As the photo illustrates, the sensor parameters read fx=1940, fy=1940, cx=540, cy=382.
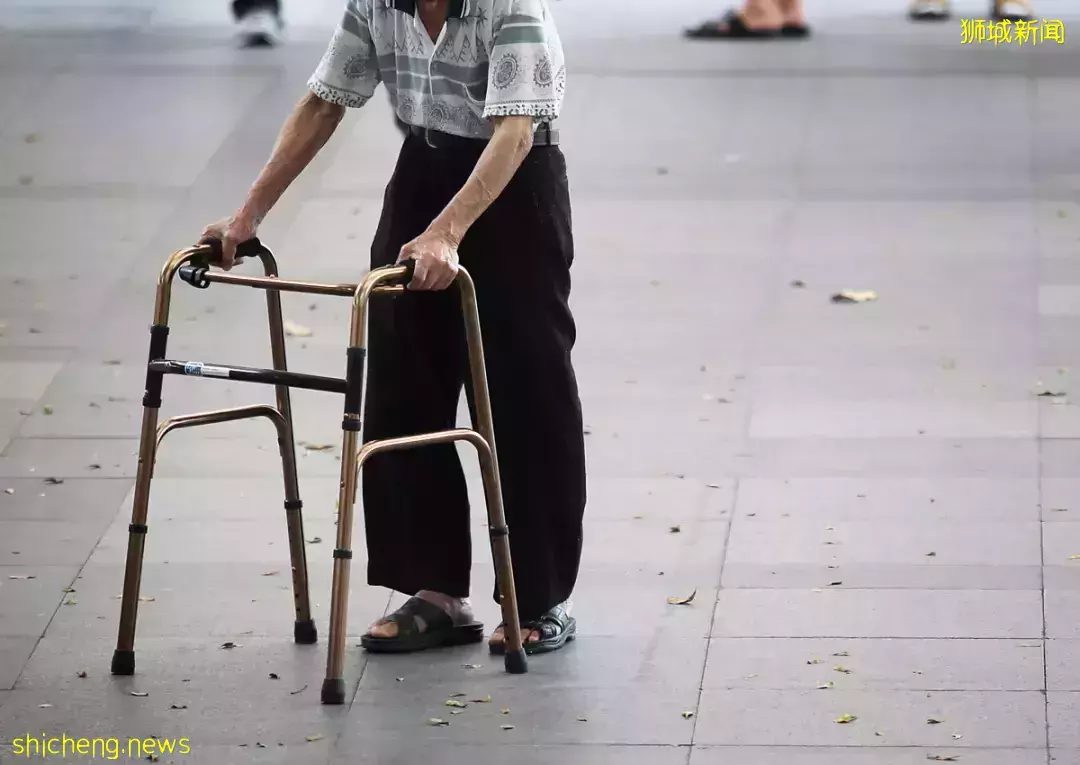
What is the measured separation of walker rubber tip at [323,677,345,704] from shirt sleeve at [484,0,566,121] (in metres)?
1.34

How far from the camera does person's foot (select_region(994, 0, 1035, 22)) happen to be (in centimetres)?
1348

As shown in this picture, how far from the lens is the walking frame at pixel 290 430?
13.7ft

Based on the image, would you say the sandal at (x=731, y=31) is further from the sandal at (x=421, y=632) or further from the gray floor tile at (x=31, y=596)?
the sandal at (x=421, y=632)

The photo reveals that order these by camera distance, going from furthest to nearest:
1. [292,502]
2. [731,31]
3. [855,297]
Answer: [731,31]
[855,297]
[292,502]

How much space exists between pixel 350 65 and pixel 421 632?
1.41 meters

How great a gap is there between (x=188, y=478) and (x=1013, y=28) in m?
8.80

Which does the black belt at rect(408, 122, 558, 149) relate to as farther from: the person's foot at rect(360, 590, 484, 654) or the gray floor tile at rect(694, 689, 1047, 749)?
the gray floor tile at rect(694, 689, 1047, 749)

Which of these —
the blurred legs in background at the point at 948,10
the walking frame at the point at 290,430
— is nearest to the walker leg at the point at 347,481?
the walking frame at the point at 290,430

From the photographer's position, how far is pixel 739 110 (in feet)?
36.7

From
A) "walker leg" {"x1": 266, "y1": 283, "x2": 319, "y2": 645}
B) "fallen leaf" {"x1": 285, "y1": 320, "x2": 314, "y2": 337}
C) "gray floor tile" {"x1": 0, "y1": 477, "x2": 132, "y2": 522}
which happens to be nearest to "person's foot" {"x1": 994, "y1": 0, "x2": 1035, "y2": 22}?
"fallen leaf" {"x1": 285, "y1": 320, "x2": 314, "y2": 337}

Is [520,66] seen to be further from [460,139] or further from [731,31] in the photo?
[731,31]

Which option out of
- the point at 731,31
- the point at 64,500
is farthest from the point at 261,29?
the point at 64,500

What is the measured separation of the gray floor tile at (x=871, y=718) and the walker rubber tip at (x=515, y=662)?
46 centimetres

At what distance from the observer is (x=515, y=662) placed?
4.70 m
